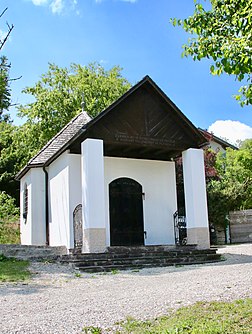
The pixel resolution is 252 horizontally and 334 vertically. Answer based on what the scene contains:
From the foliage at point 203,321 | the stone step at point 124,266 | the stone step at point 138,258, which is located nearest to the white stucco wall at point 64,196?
the stone step at point 138,258

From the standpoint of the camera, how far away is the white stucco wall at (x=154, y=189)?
51.9 ft

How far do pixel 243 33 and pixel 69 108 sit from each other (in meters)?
25.2

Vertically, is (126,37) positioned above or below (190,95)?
above

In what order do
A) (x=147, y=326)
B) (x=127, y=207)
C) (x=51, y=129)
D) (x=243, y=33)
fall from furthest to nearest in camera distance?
(x=51, y=129) → (x=127, y=207) → (x=243, y=33) → (x=147, y=326)

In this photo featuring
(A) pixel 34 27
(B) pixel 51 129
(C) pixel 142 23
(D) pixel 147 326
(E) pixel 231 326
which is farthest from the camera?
(B) pixel 51 129

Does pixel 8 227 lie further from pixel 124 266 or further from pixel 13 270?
pixel 124 266

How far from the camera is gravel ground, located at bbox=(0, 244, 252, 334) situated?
206 inches

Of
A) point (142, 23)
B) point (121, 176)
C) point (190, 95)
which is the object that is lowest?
point (121, 176)

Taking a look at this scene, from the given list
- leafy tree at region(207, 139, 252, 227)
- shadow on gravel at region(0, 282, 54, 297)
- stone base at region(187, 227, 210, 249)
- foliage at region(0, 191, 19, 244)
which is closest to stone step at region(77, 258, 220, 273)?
stone base at region(187, 227, 210, 249)

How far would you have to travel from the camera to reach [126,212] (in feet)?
51.2

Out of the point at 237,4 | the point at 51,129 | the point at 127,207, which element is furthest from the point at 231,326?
the point at 51,129

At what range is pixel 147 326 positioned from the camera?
192 inches

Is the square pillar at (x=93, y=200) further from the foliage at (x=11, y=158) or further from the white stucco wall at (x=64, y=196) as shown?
the foliage at (x=11, y=158)

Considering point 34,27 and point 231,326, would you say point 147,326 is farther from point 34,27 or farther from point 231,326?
point 34,27
